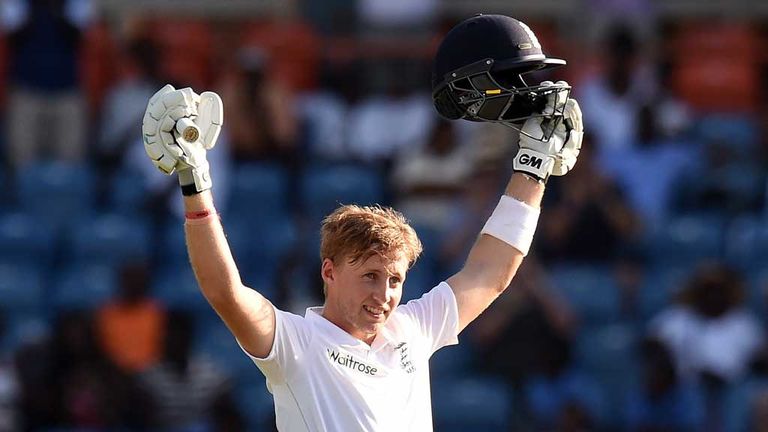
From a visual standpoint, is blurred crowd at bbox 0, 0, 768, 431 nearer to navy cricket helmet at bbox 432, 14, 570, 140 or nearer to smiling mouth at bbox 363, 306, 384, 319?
navy cricket helmet at bbox 432, 14, 570, 140

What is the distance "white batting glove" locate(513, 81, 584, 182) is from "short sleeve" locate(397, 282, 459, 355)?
49 centimetres

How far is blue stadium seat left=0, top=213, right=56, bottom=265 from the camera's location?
10.8 meters

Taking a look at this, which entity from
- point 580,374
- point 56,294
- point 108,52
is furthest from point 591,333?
point 108,52

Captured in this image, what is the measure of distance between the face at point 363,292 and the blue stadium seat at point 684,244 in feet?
19.8

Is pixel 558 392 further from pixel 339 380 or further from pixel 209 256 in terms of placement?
pixel 209 256

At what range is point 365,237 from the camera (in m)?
4.61

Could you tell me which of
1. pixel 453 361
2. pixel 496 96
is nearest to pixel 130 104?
pixel 453 361

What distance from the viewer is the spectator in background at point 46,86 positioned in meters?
11.2

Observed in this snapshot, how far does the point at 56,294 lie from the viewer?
10.4 m

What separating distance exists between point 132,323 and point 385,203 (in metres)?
1.89

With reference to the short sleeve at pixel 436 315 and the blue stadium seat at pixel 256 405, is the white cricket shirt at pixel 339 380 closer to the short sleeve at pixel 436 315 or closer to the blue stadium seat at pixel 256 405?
the short sleeve at pixel 436 315

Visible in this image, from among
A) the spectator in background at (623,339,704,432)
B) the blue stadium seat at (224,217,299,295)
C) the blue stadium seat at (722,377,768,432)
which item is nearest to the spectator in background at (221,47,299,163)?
the blue stadium seat at (224,217,299,295)

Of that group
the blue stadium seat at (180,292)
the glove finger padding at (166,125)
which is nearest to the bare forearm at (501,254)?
the glove finger padding at (166,125)

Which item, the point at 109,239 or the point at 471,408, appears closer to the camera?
the point at 471,408
